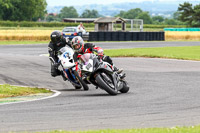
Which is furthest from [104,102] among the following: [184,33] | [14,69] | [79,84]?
[184,33]

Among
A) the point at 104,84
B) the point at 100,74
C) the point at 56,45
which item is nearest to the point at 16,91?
the point at 56,45

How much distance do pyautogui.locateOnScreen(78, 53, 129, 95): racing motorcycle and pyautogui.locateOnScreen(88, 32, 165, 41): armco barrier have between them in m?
32.3

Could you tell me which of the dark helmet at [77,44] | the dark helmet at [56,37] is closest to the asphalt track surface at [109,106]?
the dark helmet at [77,44]

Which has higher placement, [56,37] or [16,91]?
[56,37]

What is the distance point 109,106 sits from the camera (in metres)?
9.90

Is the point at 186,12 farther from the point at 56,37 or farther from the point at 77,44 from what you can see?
the point at 77,44

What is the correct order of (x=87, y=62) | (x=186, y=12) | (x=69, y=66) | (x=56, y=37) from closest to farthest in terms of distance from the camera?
(x=87, y=62)
(x=69, y=66)
(x=56, y=37)
(x=186, y=12)

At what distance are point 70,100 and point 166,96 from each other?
90.0 inches

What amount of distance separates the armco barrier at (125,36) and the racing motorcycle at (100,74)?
106ft

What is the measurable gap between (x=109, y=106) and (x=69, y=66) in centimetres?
343

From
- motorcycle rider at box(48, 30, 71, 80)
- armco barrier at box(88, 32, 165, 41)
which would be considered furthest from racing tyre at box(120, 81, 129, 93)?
armco barrier at box(88, 32, 165, 41)

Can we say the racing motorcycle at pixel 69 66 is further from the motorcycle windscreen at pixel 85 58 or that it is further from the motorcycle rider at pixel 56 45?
the motorcycle windscreen at pixel 85 58

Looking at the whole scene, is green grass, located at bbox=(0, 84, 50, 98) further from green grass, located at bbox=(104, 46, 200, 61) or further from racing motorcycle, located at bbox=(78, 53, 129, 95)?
green grass, located at bbox=(104, 46, 200, 61)

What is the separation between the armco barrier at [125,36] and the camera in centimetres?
4509
